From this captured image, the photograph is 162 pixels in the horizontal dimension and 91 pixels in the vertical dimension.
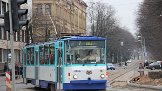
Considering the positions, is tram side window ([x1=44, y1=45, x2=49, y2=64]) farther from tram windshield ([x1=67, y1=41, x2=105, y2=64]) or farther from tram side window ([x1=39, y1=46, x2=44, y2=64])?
tram windshield ([x1=67, y1=41, x2=105, y2=64])

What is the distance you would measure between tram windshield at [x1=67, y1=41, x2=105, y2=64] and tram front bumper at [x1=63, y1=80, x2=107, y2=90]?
958mm

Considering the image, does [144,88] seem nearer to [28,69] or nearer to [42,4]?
[28,69]

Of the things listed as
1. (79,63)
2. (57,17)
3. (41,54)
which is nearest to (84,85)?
(79,63)

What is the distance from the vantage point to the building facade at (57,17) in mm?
73975

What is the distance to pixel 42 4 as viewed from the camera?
95062 mm

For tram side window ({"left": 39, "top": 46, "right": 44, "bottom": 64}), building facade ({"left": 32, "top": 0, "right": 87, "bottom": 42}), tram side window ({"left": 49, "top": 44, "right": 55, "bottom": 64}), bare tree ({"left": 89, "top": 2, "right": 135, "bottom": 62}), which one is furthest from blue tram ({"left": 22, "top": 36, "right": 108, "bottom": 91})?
bare tree ({"left": 89, "top": 2, "right": 135, "bottom": 62})

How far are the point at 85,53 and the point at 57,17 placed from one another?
6787cm

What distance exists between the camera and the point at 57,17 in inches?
3524

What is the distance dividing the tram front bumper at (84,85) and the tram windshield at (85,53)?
958 mm

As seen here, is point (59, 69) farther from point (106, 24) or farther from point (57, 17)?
point (106, 24)

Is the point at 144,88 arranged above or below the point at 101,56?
below

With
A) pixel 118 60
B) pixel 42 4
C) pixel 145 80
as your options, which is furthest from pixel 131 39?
pixel 145 80

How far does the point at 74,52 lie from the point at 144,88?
831 centimetres

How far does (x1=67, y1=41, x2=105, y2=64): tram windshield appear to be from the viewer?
22047 millimetres
